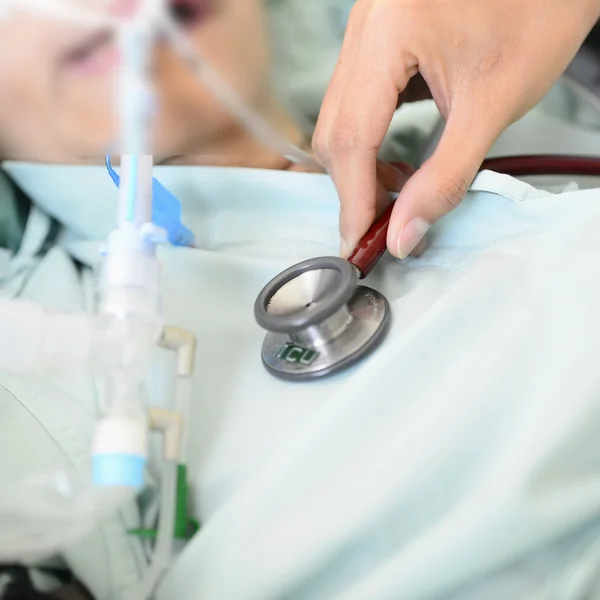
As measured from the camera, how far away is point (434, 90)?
526 mm

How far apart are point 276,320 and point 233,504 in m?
0.12

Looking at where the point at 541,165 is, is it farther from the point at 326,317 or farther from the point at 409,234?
the point at 326,317

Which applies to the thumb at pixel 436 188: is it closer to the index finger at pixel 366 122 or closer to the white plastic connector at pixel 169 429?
Result: the index finger at pixel 366 122

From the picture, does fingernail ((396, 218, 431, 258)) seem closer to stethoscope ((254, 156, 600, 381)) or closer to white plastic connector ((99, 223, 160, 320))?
stethoscope ((254, 156, 600, 381))

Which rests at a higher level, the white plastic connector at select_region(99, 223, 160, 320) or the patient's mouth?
the patient's mouth

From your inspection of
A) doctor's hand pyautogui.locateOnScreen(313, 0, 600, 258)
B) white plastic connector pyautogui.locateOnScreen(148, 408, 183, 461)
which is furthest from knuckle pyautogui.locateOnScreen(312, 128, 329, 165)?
white plastic connector pyautogui.locateOnScreen(148, 408, 183, 461)

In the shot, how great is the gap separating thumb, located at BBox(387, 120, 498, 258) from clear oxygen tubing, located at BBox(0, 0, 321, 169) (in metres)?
0.17

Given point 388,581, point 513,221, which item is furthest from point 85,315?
point 513,221

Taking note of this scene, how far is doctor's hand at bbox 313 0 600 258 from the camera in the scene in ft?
1.60

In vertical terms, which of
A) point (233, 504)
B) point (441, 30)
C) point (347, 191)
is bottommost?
point (233, 504)

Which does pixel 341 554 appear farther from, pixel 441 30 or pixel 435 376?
pixel 441 30

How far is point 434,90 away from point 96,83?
278 millimetres

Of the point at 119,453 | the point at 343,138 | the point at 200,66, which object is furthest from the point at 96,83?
the point at 119,453

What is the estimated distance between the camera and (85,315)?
0.37m
